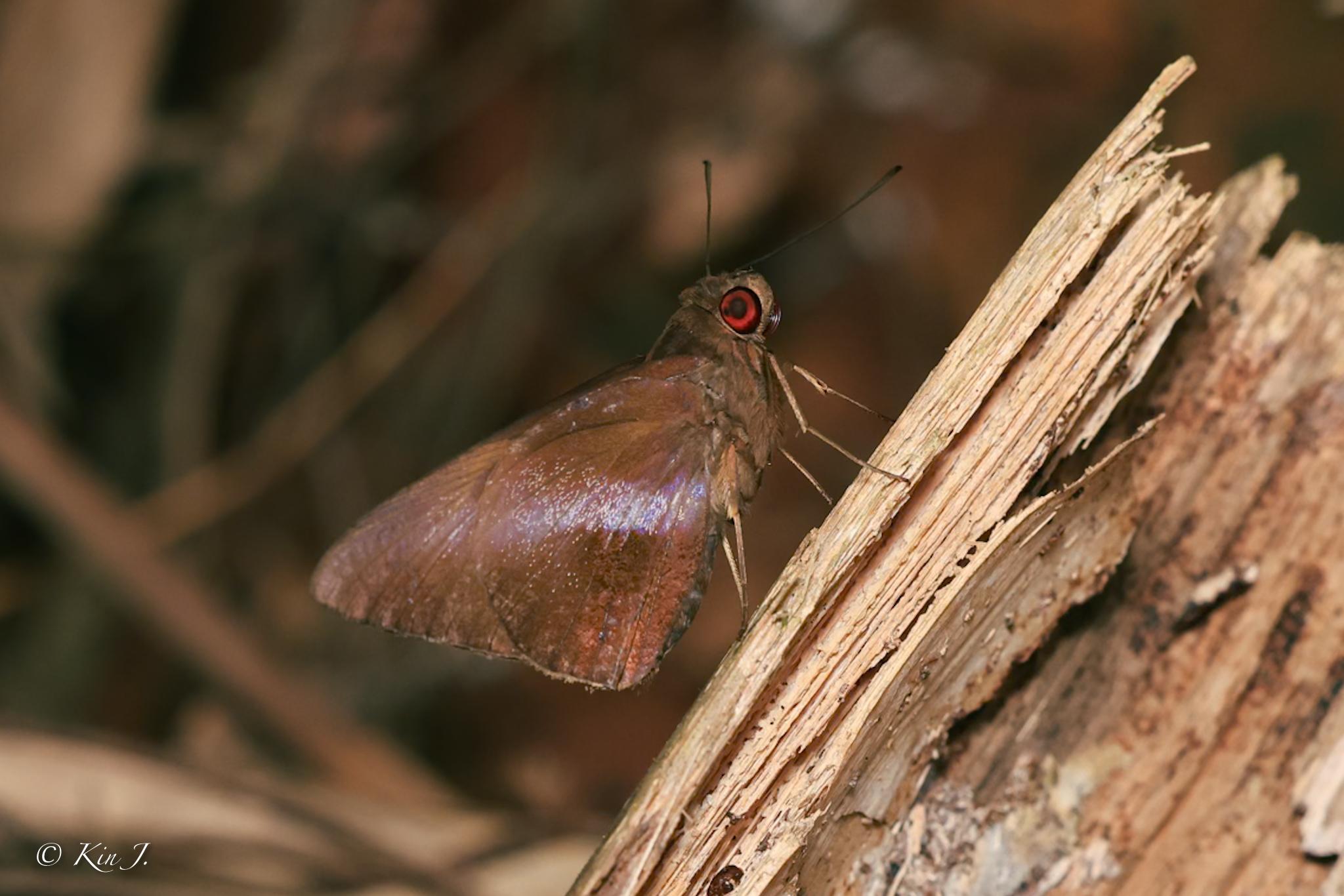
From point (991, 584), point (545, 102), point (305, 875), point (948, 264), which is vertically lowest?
point (305, 875)

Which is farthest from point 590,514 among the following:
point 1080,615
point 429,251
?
point 429,251

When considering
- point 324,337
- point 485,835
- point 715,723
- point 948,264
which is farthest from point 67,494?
point 948,264

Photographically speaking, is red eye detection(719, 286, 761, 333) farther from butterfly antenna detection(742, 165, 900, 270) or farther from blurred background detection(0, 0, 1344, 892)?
blurred background detection(0, 0, 1344, 892)

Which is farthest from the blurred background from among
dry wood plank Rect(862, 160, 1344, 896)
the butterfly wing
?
dry wood plank Rect(862, 160, 1344, 896)

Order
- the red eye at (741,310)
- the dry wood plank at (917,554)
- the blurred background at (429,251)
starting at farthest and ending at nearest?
the blurred background at (429,251) < the red eye at (741,310) < the dry wood plank at (917,554)

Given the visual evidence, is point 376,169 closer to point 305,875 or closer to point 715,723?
point 305,875

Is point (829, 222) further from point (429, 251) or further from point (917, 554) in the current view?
point (429, 251)

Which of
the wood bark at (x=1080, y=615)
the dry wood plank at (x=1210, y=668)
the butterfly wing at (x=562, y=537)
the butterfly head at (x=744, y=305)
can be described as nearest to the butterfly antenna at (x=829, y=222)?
the butterfly head at (x=744, y=305)

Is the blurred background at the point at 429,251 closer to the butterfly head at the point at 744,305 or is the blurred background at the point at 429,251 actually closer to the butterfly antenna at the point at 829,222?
the butterfly antenna at the point at 829,222
